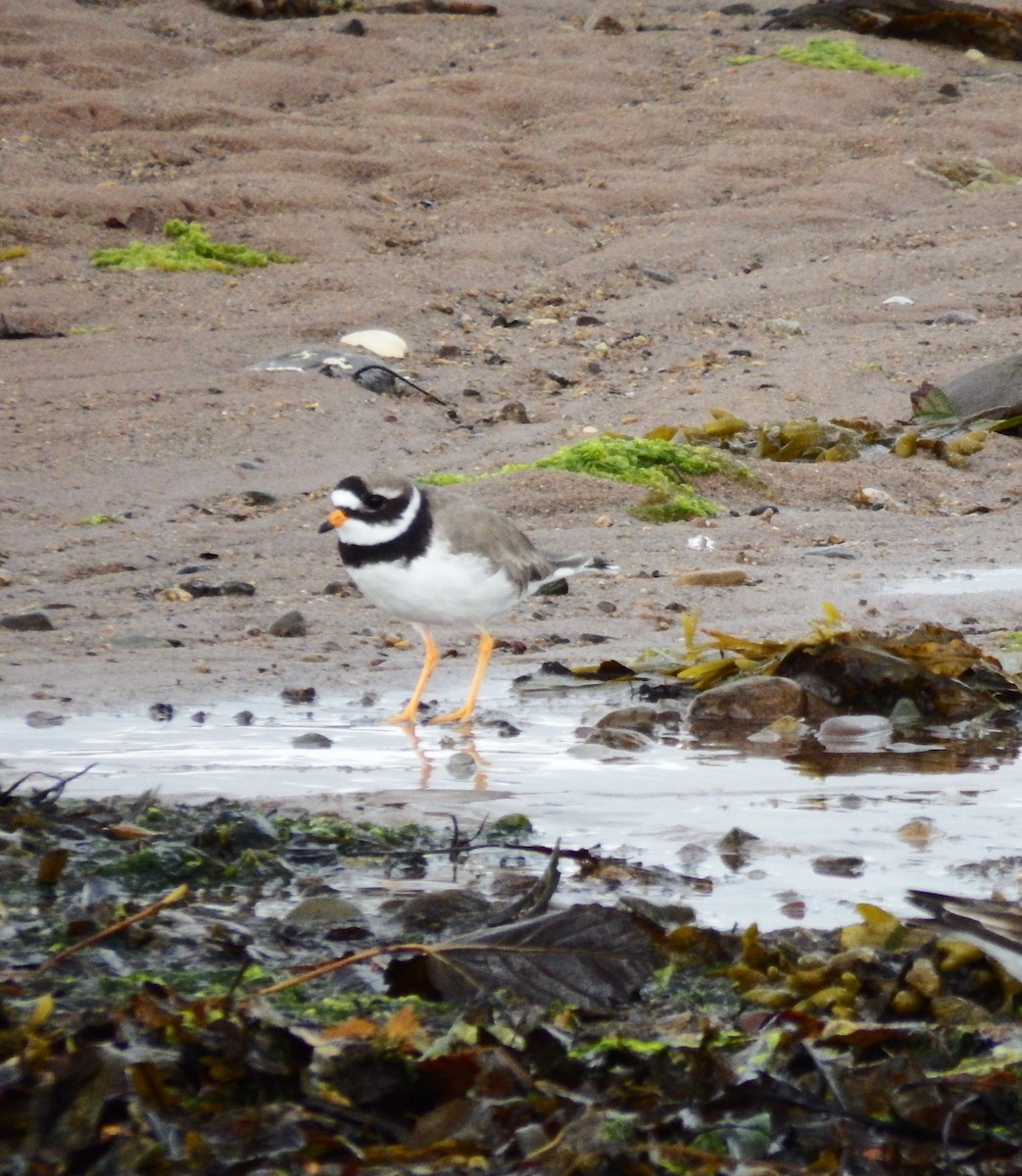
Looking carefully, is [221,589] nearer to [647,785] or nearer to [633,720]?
[633,720]

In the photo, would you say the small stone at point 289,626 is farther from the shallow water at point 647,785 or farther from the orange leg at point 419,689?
the shallow water at point 647,785

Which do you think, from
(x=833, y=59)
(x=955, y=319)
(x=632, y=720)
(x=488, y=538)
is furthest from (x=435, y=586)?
(x=833, y=59)

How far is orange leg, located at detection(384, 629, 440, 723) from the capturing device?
18.8ft

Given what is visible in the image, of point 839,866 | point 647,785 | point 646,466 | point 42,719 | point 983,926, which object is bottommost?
point 646,466

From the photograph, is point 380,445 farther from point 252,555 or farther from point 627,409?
point 252,555

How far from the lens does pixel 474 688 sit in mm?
5891

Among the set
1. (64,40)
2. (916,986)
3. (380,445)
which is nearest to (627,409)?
(380,445)

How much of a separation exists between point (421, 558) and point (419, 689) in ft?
1.47

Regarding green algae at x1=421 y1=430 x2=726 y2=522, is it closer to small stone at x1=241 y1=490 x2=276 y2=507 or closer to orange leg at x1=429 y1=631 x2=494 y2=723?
small stone at x1=241 y1=490 x2=276 y2=507

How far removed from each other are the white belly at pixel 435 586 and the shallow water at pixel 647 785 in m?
0.39

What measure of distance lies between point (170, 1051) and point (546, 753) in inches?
110

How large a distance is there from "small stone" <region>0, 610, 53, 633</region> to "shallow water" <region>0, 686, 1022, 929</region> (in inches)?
52.0

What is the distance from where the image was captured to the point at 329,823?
12.8 feet

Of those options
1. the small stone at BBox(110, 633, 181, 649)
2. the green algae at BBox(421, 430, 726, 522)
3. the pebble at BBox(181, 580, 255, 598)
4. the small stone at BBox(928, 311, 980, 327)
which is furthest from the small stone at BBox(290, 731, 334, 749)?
the small stone at BBox(928, 311, 980, 327)
